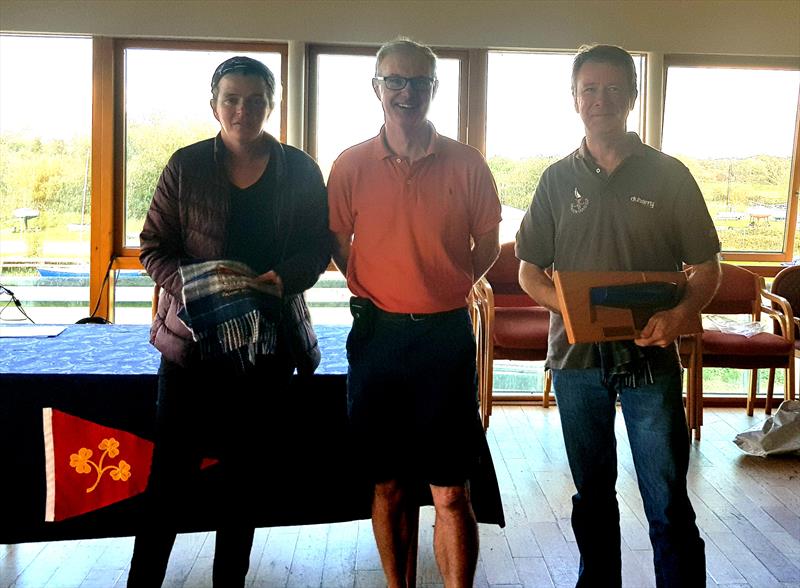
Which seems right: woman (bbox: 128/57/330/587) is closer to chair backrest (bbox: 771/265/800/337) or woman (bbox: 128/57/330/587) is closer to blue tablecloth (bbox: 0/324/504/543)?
blue tablecloth (bbox: 0/324/504/543)

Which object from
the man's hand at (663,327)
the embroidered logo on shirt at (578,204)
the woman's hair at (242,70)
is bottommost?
the man's hand at (663,327)

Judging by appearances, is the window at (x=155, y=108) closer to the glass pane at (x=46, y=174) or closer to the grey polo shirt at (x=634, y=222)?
the glass pane at (x=46, y=174)

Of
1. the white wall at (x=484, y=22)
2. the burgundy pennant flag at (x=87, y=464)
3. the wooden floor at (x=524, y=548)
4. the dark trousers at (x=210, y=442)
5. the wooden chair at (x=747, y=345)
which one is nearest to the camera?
the dark trousers at (x=210, y=442)

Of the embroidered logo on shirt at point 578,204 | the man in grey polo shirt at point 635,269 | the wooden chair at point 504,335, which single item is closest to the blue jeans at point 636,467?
the man in grey polo shirt at point 635,269

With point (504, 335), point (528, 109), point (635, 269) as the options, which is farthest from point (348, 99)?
point (635, 269)

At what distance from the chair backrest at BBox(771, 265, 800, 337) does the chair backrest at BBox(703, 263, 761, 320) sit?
11 cm

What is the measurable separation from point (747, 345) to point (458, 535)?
2630 millimetres

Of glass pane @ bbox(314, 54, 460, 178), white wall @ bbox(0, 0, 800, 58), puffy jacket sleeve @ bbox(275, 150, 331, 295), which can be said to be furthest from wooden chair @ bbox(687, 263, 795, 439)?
puffy jacket sleeve @ bbox(275, 150, 331, 295)

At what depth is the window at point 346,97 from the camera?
169 inches

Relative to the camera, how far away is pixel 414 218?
1724 millimetres

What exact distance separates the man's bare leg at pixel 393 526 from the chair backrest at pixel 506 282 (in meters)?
2.43

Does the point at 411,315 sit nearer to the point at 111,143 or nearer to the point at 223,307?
the point at 223,307

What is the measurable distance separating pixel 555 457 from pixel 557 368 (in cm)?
179

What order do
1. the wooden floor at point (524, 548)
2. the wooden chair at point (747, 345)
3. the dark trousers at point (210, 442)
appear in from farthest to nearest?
the wooden chair at point (747, 345), the wooden floor at point (524, 548), the dark trousers at point (210, 442)
